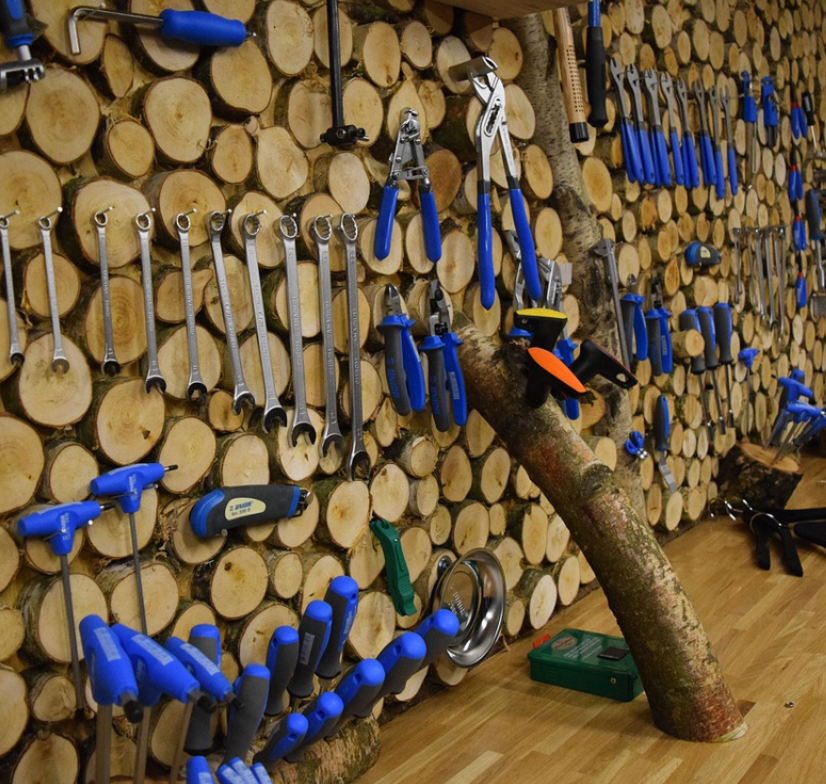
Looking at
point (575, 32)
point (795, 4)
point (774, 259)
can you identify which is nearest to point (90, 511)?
point (575, 32)

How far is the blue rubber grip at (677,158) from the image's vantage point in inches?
128

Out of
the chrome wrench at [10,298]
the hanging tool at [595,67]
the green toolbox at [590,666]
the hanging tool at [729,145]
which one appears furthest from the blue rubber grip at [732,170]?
the chrome wrench at [10,298]

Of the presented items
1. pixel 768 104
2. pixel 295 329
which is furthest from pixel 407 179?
pixel 768 104

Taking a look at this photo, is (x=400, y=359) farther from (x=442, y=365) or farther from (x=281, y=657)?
(x=281, y=657)

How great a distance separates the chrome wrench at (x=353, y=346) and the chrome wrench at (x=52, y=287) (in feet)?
2.04

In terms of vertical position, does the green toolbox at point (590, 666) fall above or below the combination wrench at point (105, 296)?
below

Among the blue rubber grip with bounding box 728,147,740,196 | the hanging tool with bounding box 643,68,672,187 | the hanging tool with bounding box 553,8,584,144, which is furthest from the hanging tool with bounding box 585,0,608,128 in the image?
the blue rubber grip with bounding box 728,147,740,196

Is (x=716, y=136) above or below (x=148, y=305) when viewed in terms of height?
above

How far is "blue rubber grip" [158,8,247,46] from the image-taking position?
158cm

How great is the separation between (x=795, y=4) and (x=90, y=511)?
4341mm

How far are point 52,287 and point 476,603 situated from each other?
1383 millimetres

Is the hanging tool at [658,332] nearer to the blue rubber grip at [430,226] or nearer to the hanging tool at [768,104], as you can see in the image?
the blue rubber grip at [430,226]

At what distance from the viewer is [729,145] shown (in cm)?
368

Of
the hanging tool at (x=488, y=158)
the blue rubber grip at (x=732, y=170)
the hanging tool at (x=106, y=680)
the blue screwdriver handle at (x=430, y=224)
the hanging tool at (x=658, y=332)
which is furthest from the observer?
the blue rubber grip at (x=732, y=170)
